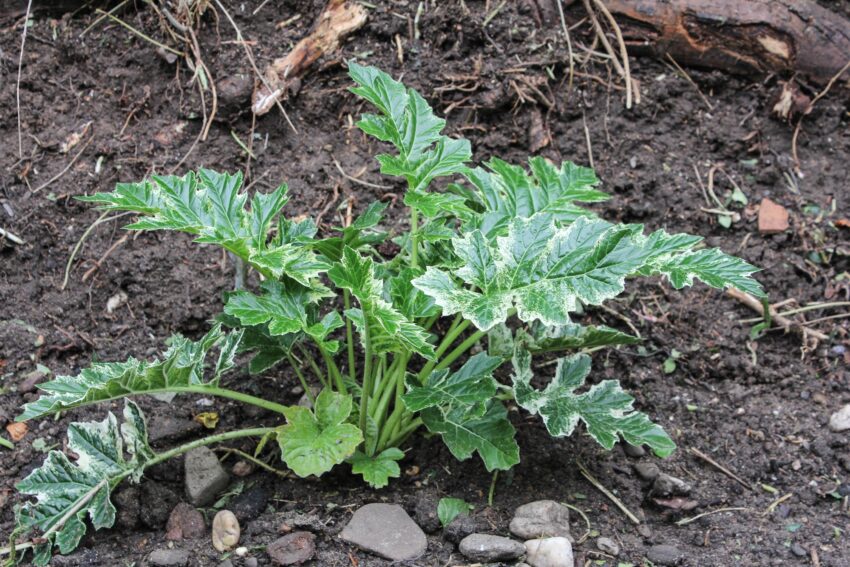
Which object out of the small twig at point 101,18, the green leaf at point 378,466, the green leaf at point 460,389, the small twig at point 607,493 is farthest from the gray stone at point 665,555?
the small twig at point 101,18

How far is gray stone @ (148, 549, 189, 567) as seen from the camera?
2.25m

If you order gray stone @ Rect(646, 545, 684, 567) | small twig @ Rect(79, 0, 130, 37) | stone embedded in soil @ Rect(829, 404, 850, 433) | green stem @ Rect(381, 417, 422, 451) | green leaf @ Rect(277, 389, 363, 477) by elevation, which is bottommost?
stone embedded in soil @ Rect(829, 404, 850, 433)

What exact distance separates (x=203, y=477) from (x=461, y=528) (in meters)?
0.80

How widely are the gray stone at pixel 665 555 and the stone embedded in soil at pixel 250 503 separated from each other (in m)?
1.12

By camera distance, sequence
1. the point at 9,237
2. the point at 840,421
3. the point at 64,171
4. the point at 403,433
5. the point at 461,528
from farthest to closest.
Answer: the point at 64,171, the point at 9,237, the point at 840,421, the point at 403,433, the point at 461,528

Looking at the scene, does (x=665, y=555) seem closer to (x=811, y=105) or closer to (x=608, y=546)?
(x=608, y=546)

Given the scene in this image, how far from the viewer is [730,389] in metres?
3.00

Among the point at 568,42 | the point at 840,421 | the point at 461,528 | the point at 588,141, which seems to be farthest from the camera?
the point at 568,42

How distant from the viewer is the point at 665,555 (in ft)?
7.64

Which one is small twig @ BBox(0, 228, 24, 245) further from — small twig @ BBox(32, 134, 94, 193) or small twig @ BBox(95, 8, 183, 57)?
small twig @ BBox(95, 8, 183, 57)

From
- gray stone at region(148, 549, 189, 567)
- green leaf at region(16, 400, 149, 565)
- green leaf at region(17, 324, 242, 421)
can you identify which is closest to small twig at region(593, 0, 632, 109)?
green leaf at region(17, 324, 242, 421)

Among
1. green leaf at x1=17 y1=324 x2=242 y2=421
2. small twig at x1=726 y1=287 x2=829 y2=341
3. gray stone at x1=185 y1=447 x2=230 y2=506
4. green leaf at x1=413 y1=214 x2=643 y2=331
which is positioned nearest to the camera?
green leaf at x1=413 y1=214 x2=643 y2=331

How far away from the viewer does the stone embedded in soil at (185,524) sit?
2418 mm

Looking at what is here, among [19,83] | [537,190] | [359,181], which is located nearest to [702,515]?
[537,190]
